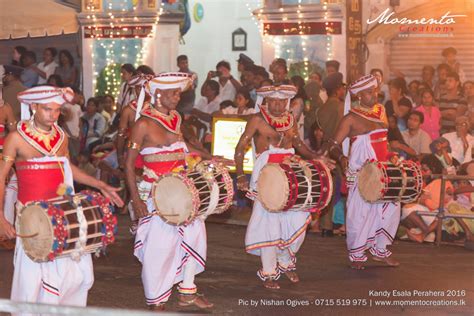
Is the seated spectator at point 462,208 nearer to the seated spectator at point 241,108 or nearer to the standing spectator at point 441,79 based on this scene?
the standing spectator at point 441,79

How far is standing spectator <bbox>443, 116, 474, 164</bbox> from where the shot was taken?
1426 cm

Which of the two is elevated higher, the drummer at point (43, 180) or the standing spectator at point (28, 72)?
the standing spectator at point (28, 72)

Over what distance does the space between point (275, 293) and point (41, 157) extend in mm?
Answer: 3342

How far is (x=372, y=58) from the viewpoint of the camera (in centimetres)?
1777

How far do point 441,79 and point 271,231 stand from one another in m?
6.73

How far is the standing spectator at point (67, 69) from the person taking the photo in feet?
69.0

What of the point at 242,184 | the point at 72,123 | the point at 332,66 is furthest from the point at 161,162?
the point at 72,123

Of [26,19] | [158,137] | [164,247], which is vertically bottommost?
[164,247]

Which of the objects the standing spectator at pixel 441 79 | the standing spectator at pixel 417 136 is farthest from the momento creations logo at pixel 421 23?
the standing spectator at pixel 417 136

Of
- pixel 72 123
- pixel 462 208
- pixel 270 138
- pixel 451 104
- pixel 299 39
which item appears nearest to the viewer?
pixel 270 138

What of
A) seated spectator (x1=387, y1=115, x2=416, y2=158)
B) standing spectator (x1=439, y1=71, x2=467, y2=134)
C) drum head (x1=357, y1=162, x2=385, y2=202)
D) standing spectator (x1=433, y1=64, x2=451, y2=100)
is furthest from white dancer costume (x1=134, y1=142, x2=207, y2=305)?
standing spectator (x1=433, y1=64, x2=451, y2=100)

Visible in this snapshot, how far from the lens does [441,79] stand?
16.5 metres

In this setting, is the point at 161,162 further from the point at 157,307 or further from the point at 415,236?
the point at 415,236

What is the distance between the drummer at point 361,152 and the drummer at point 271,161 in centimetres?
98
